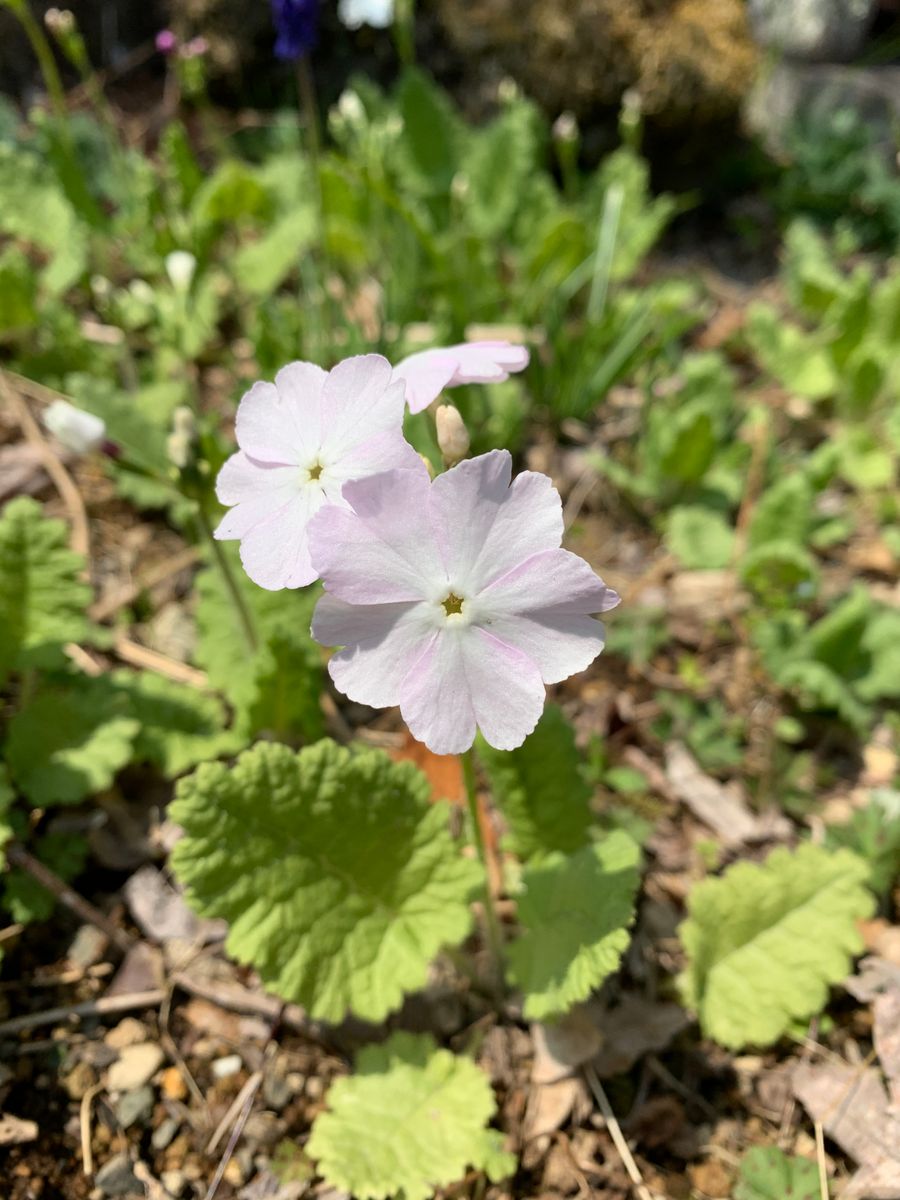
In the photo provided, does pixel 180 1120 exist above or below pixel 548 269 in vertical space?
below

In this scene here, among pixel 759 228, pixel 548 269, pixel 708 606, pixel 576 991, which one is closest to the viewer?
pixel 576 991

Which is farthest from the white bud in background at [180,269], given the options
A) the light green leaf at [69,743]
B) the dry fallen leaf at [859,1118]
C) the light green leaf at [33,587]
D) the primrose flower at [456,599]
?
the dry fallen leaf at [859,1118]

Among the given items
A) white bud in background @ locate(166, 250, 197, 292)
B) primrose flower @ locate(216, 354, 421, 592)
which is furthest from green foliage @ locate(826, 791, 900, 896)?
white bud in background @ locate(166, 250, 197, 292)

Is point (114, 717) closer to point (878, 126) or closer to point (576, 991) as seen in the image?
point (576, 991)

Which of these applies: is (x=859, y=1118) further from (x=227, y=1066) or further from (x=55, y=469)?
(x=55, y=469)

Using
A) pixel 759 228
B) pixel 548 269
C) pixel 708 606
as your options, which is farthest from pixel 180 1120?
pixel 759 228

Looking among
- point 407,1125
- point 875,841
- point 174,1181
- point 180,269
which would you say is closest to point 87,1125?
point 174,1181

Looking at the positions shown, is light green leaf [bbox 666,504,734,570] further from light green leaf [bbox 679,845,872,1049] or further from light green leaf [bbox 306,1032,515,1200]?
light green leaf [bbox 306,1032,515,1200]
